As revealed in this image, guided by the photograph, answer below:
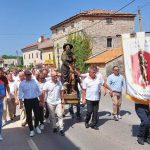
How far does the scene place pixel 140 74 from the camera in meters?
8.45

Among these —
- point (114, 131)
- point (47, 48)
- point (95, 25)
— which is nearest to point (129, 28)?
point (95, 25)

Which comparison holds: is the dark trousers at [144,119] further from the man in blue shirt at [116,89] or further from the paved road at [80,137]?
the man in blue shirt at [116,89]

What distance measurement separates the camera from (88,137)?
9.33 meters

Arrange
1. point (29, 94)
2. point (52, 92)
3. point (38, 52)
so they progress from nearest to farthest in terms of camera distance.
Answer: point (29, 94), point (52, 92), point (38, 52)

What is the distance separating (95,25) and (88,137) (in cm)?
3586

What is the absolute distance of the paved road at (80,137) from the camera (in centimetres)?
841

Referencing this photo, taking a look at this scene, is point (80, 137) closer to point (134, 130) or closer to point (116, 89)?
point (134, 130)

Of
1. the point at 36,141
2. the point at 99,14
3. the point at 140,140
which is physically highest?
the point at 99,14

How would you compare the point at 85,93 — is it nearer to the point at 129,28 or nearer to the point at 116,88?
the point at 116,88

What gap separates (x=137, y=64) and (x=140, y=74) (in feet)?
0.80

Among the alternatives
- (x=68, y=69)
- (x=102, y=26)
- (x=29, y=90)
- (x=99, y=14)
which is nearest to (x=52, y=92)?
(x=29, y=90)

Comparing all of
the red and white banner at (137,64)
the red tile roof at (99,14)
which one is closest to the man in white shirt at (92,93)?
the red and white banner at (137,64)

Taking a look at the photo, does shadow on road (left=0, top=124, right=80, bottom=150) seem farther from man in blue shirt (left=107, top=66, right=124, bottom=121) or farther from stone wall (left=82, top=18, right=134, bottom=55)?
stone wall (left=82, top=18, right=134, bottom=55)

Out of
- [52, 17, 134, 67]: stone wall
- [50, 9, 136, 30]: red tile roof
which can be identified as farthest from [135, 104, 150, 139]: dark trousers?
[50, 9, 136, 30]: red tile roof
